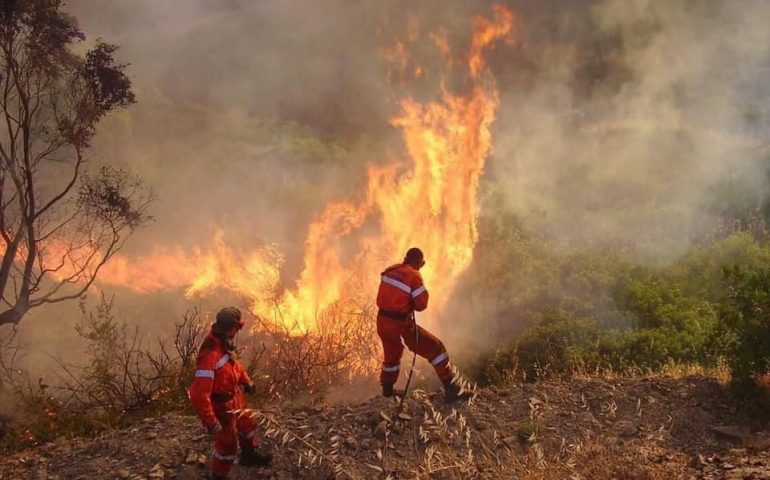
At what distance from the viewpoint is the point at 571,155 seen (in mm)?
24719

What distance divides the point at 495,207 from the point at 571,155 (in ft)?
20.2

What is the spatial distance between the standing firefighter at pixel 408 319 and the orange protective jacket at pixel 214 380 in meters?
1.93

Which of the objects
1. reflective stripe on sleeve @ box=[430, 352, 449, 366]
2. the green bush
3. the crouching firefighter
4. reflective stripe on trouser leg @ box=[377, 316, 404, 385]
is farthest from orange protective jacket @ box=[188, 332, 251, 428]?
the green bush

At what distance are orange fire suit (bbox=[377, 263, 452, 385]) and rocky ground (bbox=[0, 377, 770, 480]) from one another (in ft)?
1.77

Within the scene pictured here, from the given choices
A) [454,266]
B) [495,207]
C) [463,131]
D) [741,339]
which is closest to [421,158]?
[463,131]

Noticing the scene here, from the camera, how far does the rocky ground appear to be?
511cm

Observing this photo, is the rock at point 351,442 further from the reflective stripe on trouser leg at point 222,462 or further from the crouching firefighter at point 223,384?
the reflective stripe on trouser leg at point 222,462

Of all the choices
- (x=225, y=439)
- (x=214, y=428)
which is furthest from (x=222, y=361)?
(x=225, y=439)

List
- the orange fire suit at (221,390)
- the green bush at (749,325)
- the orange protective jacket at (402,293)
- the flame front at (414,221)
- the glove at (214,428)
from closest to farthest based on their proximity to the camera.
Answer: the glove at (214,428), the orange fire suit at (221,390), the green bush at (749,325), the orange protective jacket at (402,293), the flame front at (414,221)

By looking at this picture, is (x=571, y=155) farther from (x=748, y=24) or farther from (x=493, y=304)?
(x=493, y=304)

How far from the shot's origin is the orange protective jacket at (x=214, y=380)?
485cm

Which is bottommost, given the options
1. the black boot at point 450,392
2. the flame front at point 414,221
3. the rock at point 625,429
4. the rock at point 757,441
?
the rock at point 757,441

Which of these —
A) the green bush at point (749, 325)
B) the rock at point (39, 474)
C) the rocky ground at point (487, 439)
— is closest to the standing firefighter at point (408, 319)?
the rocky ground at point (487, 439)

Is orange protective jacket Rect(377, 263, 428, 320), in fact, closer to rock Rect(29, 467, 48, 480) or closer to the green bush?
the green bush
